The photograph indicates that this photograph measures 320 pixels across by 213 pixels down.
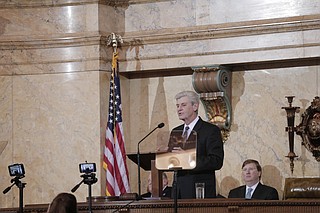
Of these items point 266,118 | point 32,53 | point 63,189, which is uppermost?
point 32,53

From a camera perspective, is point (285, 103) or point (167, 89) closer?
point (285, 103)

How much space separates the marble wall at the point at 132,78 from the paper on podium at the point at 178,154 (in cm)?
264

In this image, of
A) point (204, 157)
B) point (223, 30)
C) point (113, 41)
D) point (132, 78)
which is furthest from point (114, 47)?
point (204, 157)

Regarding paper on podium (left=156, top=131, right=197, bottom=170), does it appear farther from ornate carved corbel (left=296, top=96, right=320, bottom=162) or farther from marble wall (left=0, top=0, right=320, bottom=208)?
marble wall (left=0, top=0, right=320, bottom=208)

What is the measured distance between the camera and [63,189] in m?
10.3

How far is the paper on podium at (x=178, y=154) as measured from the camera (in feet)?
24.0

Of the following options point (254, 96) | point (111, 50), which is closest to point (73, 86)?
point (111, 50)

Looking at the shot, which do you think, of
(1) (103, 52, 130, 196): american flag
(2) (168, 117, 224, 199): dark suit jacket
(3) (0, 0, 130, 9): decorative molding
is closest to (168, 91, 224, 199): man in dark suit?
(2) (168, 117, 224, 199): dark suit jacket

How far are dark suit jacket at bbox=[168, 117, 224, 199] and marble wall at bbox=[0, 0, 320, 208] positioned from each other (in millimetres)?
1993

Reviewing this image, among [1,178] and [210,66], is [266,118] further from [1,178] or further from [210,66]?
[1,178]

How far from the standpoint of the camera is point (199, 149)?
802 centimetres

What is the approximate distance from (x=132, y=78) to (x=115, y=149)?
1.07 meters

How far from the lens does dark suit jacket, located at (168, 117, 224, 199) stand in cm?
795

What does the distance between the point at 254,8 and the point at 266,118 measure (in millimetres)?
1164
